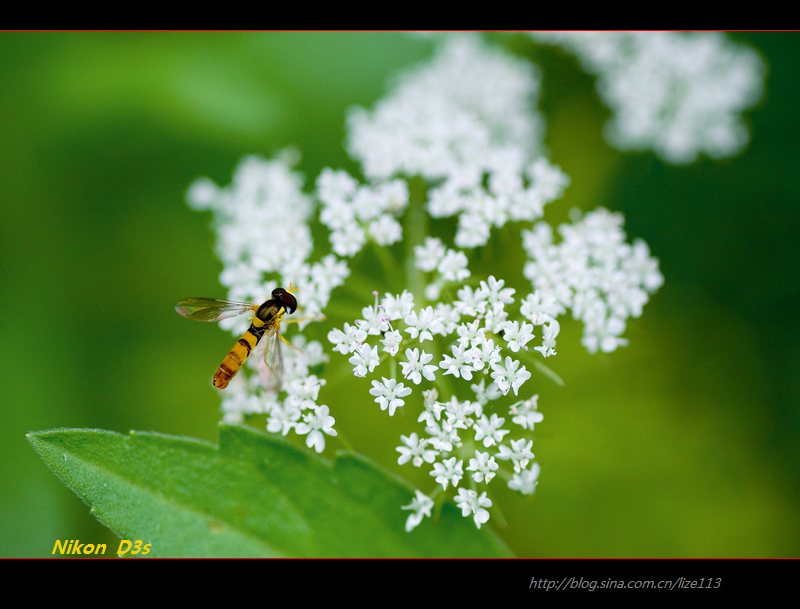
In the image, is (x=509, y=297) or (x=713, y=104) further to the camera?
(x=713, y=104)

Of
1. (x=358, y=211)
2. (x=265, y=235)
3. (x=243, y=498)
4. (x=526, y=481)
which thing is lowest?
(x=243, y=498)

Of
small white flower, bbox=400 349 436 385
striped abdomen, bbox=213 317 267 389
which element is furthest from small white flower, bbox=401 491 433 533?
striped abdomen, bbox=213 317 267 389

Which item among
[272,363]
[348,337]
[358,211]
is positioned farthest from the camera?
[358,211]

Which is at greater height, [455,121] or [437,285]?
[455,121]

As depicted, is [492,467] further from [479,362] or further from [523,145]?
[523,145]

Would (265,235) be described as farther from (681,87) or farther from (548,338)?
(681,87)

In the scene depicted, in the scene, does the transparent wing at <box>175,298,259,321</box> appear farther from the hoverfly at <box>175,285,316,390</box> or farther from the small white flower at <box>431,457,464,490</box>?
the small white flower at <box>431,457,464,490</box>

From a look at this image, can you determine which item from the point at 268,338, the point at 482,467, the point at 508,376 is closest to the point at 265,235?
the point at 268,338
